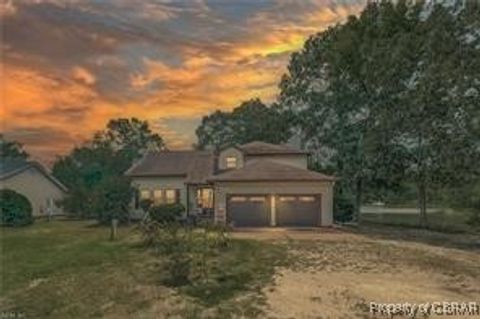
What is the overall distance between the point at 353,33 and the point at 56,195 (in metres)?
29.3

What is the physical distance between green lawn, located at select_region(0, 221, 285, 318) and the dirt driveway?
91 centimetres

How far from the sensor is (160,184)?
50.8 meters

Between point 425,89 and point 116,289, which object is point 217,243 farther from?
point 425,89

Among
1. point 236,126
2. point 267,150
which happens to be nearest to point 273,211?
point 267,150

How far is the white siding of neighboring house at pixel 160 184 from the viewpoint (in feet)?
166

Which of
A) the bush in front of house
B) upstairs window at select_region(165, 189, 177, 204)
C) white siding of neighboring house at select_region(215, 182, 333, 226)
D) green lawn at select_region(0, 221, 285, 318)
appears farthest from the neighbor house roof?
green lawn at select_region(0, 221, 285, 318)

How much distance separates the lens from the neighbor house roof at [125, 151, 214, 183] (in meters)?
50.5

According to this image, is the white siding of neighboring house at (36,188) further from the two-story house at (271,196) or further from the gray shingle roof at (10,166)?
the two-story house at (271,196)

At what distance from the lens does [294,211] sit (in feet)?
139

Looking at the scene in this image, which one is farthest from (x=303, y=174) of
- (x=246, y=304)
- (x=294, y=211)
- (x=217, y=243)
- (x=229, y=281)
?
(x=246, y=304)

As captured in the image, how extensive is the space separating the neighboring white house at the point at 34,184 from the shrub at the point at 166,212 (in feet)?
49.9

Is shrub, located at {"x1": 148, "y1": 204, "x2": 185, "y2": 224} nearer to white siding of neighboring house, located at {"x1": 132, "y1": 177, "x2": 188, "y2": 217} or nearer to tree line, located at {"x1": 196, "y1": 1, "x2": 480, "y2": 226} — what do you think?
white siding of neighboring house, located at {"x1": 132, "y1": 177, "x2": 188, "y2": 217}

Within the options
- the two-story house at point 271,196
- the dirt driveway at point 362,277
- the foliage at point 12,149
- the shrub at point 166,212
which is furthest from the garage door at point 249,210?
the foliage at point 12,149

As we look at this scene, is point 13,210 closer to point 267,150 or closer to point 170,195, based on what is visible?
point 170,195
